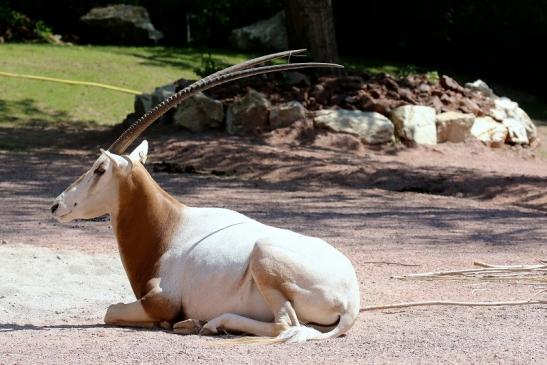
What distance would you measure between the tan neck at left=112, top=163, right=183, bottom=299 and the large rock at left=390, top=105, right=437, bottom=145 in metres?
10.6

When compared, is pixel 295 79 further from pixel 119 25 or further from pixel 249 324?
pixel 249 324

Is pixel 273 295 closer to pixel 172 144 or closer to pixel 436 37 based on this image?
pixel 172 144

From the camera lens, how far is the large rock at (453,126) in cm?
1675

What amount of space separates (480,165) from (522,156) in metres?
1.70

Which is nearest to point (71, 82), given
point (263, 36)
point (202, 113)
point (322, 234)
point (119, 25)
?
point (202, 113)

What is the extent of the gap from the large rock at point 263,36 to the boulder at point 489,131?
327 inches

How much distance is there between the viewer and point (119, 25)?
1006 inches

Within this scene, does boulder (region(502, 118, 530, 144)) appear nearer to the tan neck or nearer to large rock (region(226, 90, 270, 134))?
large rock (region(226, 90, 270, 134))

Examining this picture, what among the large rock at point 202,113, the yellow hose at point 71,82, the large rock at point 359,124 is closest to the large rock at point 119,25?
the yellow hose at point 71,82

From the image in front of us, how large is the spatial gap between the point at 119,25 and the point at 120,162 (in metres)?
20.1

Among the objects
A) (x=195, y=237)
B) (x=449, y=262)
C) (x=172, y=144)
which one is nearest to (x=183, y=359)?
(x=195, y=237)

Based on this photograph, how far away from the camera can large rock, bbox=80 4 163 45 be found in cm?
2541

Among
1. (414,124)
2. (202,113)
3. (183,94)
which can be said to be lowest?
(414,124)

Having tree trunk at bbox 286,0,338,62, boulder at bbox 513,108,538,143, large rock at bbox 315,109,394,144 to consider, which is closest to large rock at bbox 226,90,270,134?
large rock at bbox 315,109,394,144
